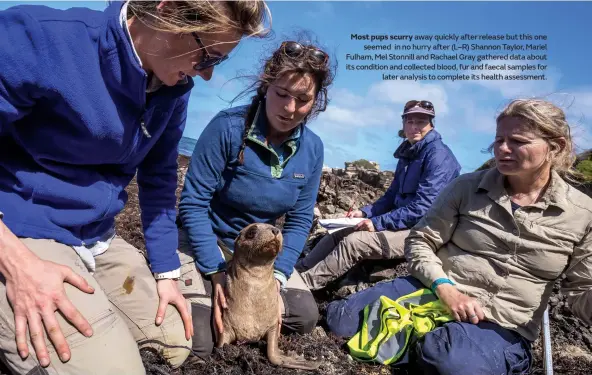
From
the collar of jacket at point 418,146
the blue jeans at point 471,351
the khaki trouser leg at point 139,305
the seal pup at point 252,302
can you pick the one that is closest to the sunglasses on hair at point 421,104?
the collar of jacket at point 418,146

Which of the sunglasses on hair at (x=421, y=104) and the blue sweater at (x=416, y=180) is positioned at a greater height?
the sunglasses on hair at (x=421, y=104)

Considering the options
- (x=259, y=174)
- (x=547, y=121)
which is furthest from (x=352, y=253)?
(x=547, y=121)

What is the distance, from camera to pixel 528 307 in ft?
11.7

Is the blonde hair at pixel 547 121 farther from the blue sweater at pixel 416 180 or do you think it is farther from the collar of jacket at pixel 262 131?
the blue sweater at pixel 416 180

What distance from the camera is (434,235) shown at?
3.93m

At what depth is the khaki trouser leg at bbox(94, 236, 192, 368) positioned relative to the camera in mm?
3051

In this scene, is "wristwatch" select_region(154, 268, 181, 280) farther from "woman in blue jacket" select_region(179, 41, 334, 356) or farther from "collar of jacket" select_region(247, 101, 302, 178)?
"collar of jacket" select_region(247, 101, 302, 178)

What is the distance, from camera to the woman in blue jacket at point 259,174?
3.57 m

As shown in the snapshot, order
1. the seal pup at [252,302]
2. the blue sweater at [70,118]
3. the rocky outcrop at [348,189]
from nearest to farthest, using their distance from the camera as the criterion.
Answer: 1. the blue sweater at [70,118]
2. the seal pup at [252,302]
3. the rocky outcrop at [348,189]

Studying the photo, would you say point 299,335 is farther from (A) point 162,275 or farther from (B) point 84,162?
(B) point 84,162

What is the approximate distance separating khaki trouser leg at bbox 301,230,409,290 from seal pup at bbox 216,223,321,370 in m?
1.69

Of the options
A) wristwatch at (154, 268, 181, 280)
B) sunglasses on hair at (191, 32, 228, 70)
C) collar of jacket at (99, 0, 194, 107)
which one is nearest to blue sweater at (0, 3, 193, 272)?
collar of jacket at (99, 0, 194, 107)

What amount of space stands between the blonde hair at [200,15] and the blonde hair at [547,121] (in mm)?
2167

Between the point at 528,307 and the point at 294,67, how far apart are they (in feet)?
7.98
